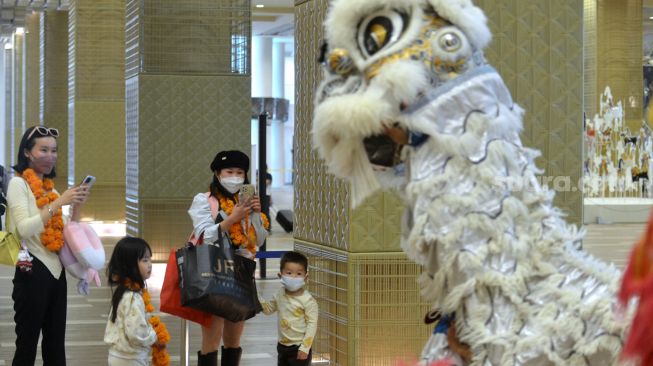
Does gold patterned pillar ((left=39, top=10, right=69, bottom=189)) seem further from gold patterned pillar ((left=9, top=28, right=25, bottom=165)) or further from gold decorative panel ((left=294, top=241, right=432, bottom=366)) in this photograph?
gold decorative panel ((left=294, top=241, right=432, bottom=366))

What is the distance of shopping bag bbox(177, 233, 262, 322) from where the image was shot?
5539 millimetres

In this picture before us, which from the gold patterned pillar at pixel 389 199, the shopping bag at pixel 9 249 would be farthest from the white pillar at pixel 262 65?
the shopping bag at pixel 9 249

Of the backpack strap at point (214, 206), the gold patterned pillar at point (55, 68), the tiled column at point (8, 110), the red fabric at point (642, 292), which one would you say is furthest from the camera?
the tiled column at point (8, 110)

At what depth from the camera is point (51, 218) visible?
224 inches

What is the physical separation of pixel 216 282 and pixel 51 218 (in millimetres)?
932

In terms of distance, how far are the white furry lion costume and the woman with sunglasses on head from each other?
3158 mm

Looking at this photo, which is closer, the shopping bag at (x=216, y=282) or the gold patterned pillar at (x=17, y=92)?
the shopping bag at (x=216, y=282)

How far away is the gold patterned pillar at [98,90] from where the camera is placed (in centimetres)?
1688

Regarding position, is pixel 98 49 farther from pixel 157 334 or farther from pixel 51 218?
pixel 157 334

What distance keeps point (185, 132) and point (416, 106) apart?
911 centimetres

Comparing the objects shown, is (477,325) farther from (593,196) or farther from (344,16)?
(593,196)

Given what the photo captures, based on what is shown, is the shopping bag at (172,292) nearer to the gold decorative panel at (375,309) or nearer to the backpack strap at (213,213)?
the backpack strap at (213,213)

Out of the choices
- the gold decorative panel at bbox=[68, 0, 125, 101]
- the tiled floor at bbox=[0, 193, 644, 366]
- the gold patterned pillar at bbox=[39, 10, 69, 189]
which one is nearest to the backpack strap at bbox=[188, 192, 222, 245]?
the tiled floor at bbox=[0, 193, 644, 366]

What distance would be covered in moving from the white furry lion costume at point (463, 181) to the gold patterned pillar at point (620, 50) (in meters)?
20.9
